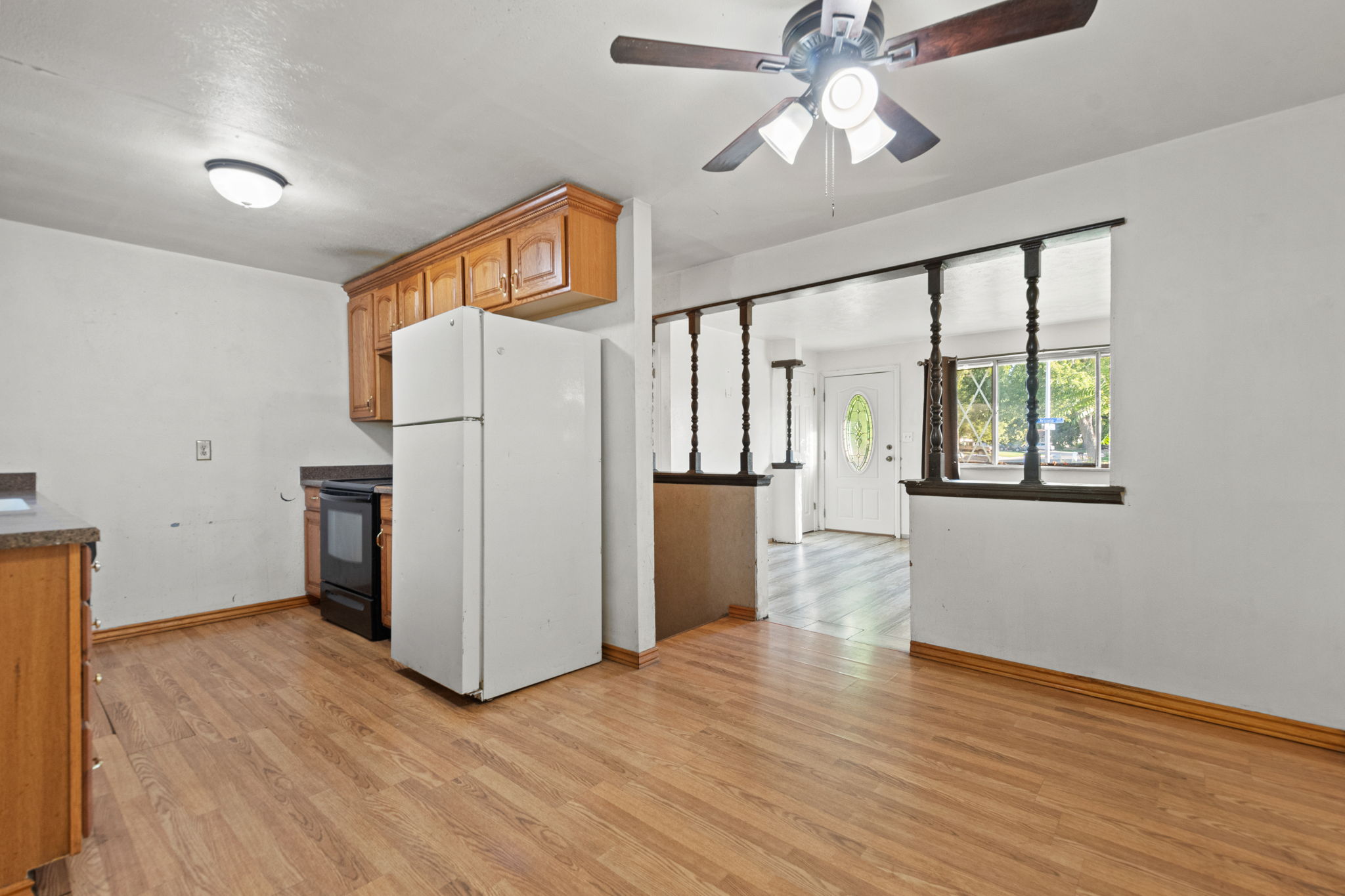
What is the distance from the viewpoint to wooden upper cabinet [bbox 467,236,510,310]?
3.11 meters

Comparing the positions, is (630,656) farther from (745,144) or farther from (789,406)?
(789,406)

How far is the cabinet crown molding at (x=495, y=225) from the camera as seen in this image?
281cm

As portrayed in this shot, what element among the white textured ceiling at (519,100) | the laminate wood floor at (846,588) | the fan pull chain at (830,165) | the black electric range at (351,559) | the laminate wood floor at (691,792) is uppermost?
the white textured ceiling at (519,100)

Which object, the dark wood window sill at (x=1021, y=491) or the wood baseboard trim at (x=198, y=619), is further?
the wood baseboard trim at (x=198, y=619)

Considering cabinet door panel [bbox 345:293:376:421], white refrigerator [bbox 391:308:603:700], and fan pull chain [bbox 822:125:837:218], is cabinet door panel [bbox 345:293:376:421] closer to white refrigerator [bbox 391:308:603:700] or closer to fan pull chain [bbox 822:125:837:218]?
white refrigerator [bbox 391:308:603:700]

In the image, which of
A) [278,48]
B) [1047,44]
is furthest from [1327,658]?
[278,48]

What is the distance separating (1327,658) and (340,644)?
431 centimetres

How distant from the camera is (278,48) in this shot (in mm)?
1836

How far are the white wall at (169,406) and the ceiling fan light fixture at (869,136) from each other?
393 cm

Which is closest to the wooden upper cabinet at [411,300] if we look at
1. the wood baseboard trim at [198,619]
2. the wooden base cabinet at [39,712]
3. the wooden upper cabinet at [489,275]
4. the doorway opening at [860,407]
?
the wooden upper cabinet at [489,275]

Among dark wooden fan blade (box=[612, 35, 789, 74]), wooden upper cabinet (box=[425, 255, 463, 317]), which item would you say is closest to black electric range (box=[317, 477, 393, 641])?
wooden upper cabinet (box=[425, 255, 463, 317])

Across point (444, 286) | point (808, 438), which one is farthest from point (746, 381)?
point (808, 438)

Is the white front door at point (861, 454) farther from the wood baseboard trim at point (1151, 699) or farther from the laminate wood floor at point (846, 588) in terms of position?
the wood baseboard trim at point (1151, 699)

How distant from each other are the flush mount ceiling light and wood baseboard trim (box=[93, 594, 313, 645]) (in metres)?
2.53
